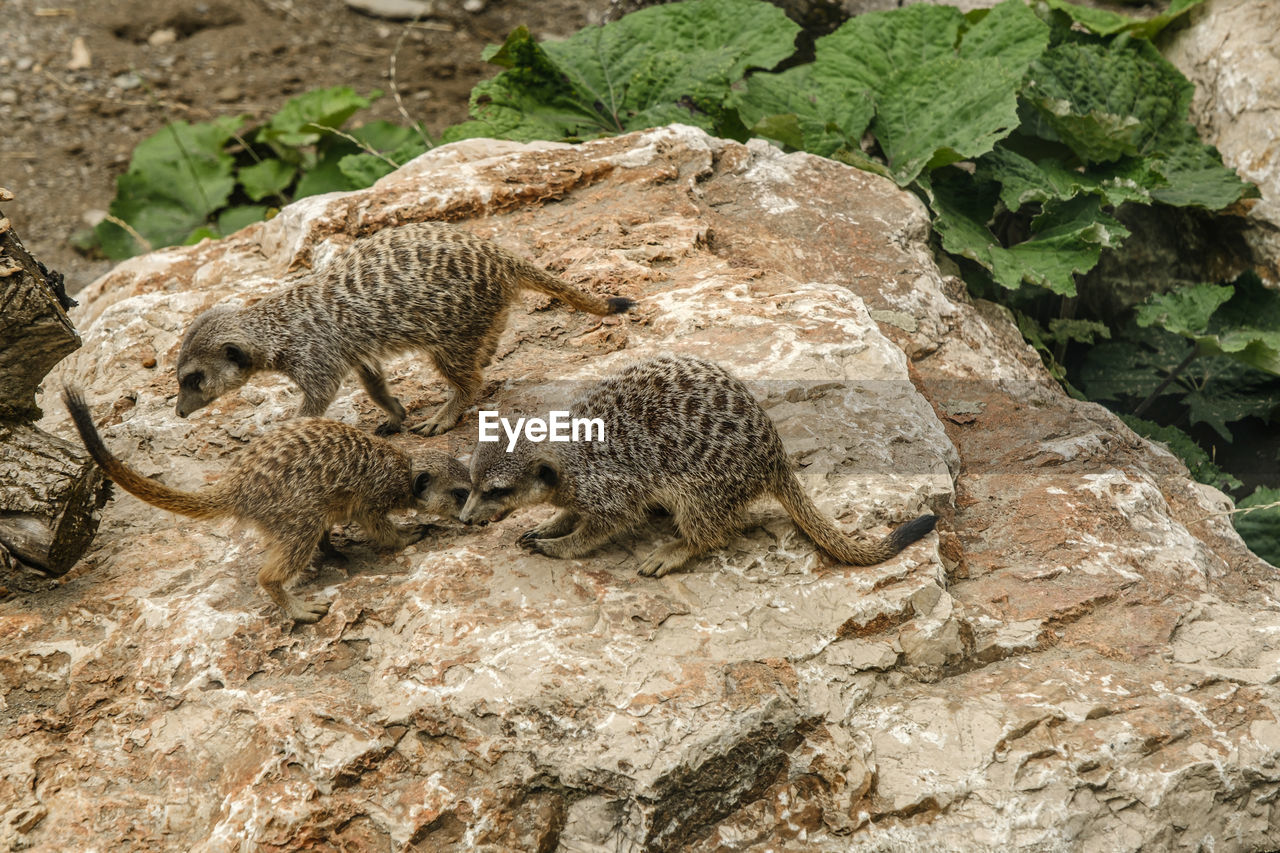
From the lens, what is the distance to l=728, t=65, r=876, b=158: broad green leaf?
5.90 meters

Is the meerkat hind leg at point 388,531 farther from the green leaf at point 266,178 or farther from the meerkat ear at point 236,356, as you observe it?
the green leaf at point 266,178

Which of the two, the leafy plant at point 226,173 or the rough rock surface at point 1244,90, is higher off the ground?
the rough rock surface at point 1244,90

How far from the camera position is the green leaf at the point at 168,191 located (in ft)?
25.1

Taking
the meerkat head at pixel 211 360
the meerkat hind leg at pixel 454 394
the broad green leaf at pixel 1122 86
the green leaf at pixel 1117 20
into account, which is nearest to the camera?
the meerkat head at pixel 211 360

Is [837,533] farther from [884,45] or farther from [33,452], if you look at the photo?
[884,45]

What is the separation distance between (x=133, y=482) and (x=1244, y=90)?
629 centimetres

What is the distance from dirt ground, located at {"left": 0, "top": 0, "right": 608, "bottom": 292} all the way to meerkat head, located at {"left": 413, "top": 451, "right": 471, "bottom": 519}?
544cm

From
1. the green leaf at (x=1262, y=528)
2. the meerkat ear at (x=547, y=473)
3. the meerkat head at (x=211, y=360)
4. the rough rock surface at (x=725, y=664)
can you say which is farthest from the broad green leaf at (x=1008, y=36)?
the meerkat head at (x=211, y=360)

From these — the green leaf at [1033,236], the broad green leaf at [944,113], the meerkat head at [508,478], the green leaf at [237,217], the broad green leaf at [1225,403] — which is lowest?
the green leaf at [237,217]

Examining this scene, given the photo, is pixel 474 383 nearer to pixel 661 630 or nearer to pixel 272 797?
pixel 661 630

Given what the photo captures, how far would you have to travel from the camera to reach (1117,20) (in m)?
6.71

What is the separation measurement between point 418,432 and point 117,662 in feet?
4.92

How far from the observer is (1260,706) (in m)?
3.30

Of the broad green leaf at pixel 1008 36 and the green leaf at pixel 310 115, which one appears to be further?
the green leaf at pixel 310 115
